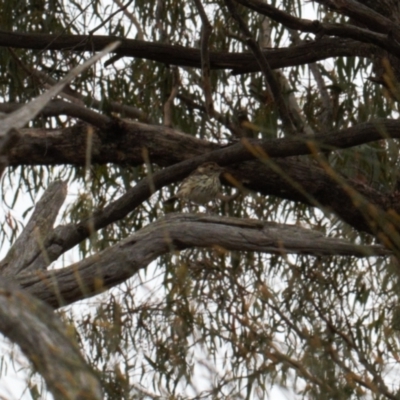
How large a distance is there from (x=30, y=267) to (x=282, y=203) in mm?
1396

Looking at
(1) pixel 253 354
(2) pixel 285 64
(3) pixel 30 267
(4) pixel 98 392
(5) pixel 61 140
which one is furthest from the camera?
(2) pixel 285 64

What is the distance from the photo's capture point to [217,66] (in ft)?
10.0

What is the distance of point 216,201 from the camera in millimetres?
3256

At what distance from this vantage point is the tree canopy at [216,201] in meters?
1.28

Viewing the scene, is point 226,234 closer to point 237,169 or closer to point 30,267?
point 30,267

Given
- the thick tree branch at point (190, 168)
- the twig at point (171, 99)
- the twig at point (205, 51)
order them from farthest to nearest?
the twig at point (171, 99) → the twig at point (205, 51) → the thick tree branch at point (190, 168)

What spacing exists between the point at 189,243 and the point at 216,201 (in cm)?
119

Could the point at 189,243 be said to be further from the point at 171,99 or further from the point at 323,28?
the point at 171,99

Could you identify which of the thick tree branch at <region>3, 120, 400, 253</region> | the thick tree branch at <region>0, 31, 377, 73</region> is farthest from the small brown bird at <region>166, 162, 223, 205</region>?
the thick tree branch at <region>0, 31, 377, 73</region>

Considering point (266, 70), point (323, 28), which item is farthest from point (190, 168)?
point (323, 28)

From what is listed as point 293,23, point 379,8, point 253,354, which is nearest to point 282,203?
point 379,8

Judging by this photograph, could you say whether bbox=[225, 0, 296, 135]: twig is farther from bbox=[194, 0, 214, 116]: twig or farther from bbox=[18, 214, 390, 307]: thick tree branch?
bbox=[18, 214, 390, 307]: thick tree branch

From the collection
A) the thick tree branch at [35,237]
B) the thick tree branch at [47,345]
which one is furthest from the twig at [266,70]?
the thick tree branch at [47,345]

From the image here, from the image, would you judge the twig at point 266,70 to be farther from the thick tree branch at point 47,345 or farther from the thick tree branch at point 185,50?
the thick tree branch at point 47,345
